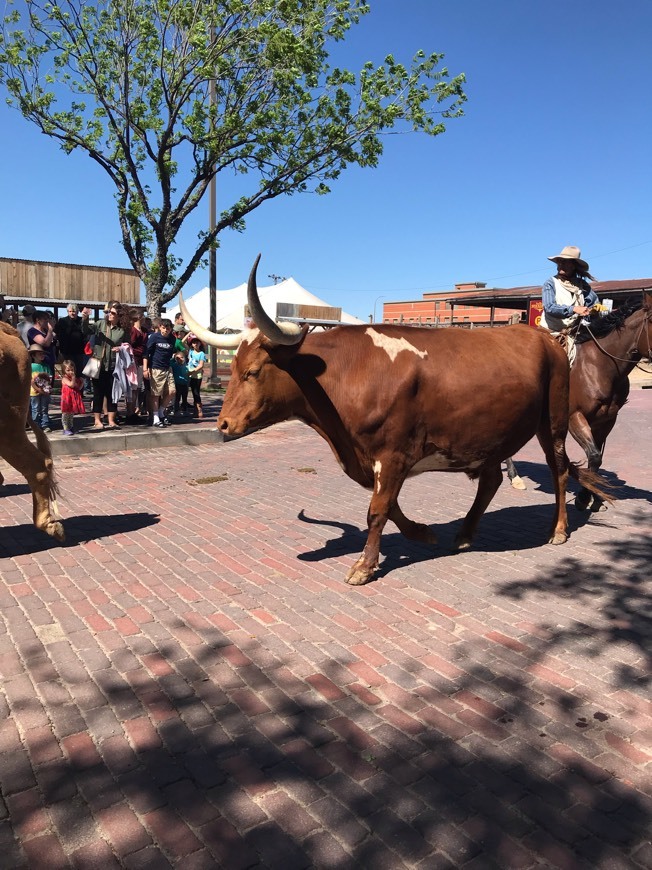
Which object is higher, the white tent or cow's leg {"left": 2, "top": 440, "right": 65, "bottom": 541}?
the white tent

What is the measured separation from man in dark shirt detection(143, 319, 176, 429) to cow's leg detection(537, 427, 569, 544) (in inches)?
306

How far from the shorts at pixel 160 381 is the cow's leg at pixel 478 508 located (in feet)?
25.0

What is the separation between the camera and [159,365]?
11.5 meters

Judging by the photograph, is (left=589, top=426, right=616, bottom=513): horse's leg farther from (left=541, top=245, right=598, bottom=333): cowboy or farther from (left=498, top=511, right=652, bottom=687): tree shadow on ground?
(left=541, top=245, right=598, bottom=333): cowboy

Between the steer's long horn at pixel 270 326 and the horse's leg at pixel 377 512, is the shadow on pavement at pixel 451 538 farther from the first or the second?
the steer's long horn at pixel 270 326

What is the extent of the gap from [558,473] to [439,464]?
1512mm

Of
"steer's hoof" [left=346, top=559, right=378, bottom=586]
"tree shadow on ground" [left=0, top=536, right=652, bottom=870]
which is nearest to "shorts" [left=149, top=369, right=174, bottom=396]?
"steer's hoof" [left=346, top=559, right=378, bottom=586]

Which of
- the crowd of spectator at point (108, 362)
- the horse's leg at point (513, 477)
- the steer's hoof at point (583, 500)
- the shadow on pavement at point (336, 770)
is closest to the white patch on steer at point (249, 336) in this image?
the shadow on pavement at point (336, 770)

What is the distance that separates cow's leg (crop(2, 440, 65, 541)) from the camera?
16.8ft

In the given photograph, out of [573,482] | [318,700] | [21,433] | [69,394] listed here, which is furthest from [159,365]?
[318,700]

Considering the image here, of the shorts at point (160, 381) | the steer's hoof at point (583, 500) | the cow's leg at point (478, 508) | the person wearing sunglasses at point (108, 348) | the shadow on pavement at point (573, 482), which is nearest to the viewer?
the cow's leg at point (478, 508)

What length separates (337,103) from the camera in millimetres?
14344

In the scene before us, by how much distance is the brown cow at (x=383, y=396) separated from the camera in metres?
4.47

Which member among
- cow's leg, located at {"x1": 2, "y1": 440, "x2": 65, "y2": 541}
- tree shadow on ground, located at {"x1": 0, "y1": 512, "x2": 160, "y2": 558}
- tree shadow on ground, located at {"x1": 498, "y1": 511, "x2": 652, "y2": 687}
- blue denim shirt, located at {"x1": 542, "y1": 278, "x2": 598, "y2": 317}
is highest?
blue denim shirt, located at {"x1": 542, "y1": 278, "x2": 598, "y2": 317}
